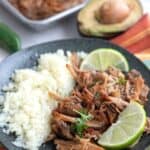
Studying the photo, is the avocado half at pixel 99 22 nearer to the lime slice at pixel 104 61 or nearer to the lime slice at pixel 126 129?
the lime slice at pixel 104 61

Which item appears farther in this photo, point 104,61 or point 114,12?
point 114,12

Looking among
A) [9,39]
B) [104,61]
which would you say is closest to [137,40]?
[104,61]

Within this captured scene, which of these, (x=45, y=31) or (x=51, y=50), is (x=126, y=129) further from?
(x=45, y=31)

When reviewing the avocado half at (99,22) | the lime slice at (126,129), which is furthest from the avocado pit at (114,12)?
the lime slice at (126,129)

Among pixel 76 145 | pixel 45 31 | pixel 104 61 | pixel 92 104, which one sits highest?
pixel 45 31

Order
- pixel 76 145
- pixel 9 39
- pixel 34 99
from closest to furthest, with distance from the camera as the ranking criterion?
pixel 76 145 → pixel 34 99 → pixel 9 39
